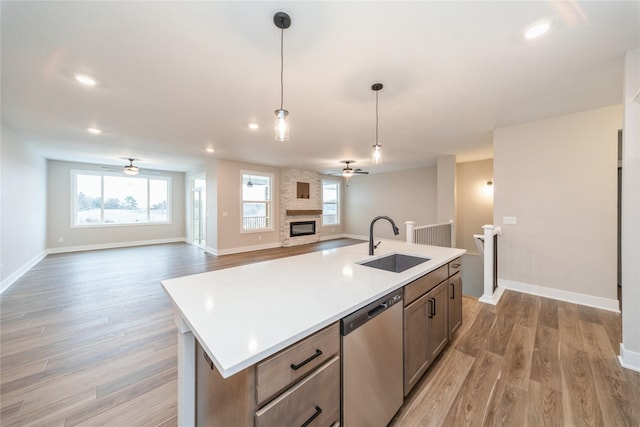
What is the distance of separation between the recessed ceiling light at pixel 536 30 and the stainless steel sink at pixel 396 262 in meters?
1.88

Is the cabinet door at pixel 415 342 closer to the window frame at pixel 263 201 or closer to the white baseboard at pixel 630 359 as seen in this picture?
the white baseboard at pixel 630 359

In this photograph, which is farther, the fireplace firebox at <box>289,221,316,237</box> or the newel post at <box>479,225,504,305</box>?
the fireplace firebox at <box>289,221,316,237</box>

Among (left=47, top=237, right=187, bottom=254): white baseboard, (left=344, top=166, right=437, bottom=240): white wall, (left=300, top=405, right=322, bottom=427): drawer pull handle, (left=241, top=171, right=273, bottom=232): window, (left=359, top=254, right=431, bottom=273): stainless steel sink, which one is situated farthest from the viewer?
(left=344, top=166, right=437, bottom=240): white wall

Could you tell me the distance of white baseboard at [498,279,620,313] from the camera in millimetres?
3061

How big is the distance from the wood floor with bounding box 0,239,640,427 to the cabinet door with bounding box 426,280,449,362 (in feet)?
0.57

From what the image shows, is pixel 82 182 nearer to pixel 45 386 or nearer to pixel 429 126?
pixel 45 386

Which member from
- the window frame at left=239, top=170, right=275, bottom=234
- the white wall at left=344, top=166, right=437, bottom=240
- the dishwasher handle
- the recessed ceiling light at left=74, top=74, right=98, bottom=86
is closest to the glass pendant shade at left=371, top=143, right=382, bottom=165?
the dishwasher handle

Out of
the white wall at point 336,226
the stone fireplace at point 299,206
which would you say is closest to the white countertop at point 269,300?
the stone fireplace at point 299,206

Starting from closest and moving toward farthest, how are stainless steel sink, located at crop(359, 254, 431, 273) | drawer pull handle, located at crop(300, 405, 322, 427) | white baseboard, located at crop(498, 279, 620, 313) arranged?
drawer pull handle, located at crop(300, 405, 322, 427) < stainless steel sink, located at crop(359, 254, 431, 273) < white baseboard, located at crop(498, 279, 620, 313)

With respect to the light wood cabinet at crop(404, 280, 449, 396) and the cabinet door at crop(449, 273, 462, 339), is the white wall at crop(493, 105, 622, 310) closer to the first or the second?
the cabinet door at crop(449, 273, 462, 339)

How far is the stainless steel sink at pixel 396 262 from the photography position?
7.31 feet

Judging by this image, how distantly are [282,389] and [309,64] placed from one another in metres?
2.37

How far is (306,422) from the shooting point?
0.98 metres

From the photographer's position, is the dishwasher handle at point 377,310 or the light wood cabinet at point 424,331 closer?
the dishwasher handle at point 377,310
